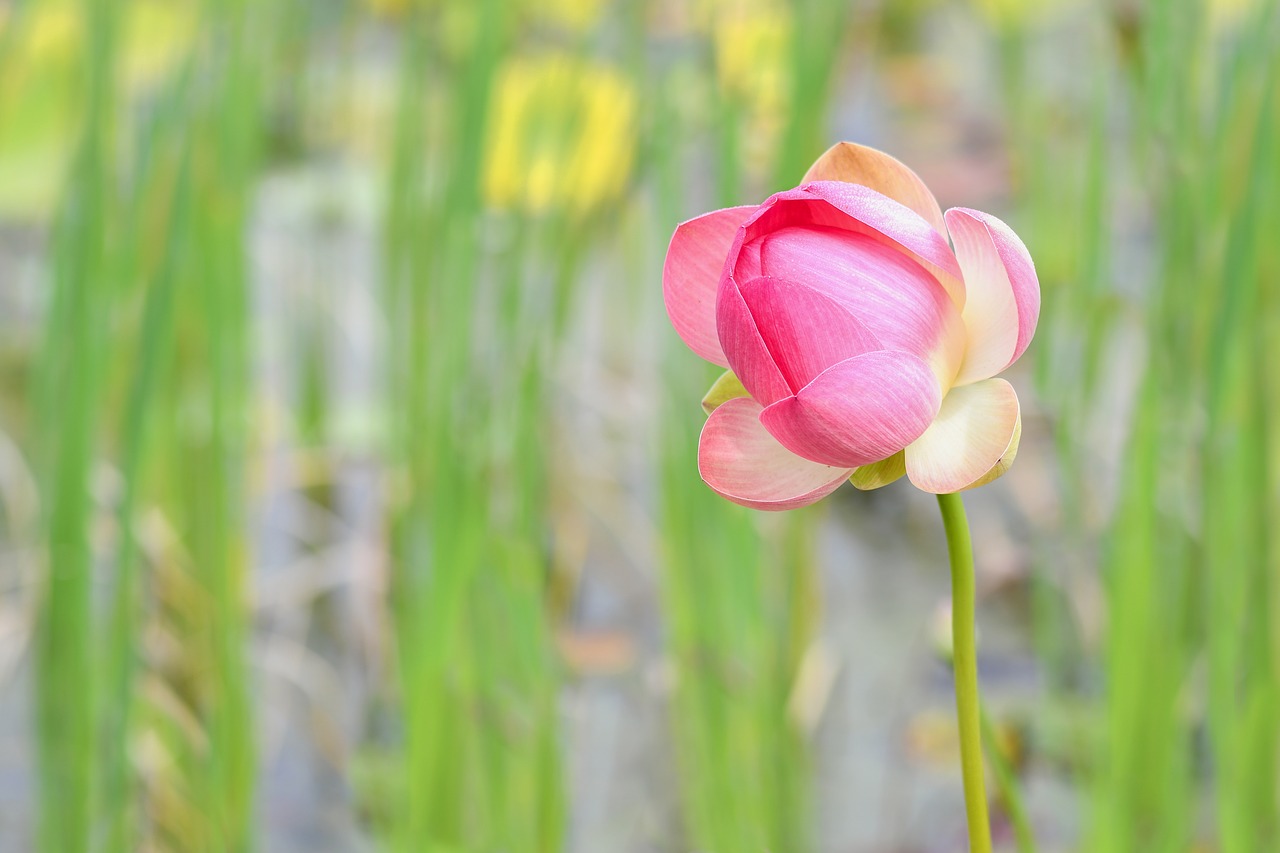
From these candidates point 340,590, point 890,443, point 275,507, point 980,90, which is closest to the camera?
point 890,443

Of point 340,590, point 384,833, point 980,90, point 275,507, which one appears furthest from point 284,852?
point 980,90

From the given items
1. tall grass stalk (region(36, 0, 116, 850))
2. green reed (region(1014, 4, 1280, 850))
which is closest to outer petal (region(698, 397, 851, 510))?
green reed (region(1014, 4, 1280, 850))

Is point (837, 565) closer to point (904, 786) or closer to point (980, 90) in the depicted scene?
point (904, 786)

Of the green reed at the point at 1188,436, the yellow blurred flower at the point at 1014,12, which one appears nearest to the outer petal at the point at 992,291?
the green reed at the point at 1188,436

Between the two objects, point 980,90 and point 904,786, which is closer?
point 904,786

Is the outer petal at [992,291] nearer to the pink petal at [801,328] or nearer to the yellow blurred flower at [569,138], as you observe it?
the pink petal at [801,328]

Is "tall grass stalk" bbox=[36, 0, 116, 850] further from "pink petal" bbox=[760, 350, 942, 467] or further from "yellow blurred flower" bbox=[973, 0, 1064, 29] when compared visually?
"yellow blurred flower" bbox=[973, 0, 1064, 29]

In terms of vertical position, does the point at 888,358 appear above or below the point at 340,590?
above

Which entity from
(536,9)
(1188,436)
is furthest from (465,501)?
(536,9)
